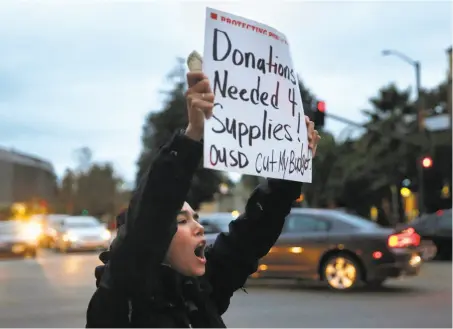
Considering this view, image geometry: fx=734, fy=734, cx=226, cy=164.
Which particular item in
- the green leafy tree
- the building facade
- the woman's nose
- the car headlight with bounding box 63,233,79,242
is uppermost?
the green leafy tree

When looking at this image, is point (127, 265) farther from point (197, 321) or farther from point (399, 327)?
point (399, 327)

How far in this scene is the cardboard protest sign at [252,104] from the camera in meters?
2.43

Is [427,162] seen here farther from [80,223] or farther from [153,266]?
[153,266]

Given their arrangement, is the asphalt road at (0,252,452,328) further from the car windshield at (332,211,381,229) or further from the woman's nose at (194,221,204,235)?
the woman's nose at (194,221,204,235)

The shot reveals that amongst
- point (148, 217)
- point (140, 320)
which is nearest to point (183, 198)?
point (148, 217)

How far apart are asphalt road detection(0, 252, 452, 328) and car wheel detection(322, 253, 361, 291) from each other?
0.20 meters

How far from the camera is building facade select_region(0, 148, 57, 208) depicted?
85.5ft

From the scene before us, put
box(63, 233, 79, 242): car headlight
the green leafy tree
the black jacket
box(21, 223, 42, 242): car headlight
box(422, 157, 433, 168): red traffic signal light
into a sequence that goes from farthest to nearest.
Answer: the green leafy tree
box(63, 233, 79, 242): car headlight
box(422, 157, 433, 168): red traffic signal light
box(21, 223, 42, 242): car headlight
the black jacket

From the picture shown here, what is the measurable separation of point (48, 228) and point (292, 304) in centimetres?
2343

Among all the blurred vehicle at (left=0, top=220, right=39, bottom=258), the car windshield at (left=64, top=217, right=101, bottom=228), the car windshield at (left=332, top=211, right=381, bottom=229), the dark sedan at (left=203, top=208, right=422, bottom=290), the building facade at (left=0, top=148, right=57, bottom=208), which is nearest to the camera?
the dark sedan at (left=203, top=208, right=422, bottom=290)

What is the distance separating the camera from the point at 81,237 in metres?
26.8

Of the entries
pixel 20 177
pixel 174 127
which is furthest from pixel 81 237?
pixel 174 127

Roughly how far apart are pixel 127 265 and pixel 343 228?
10.6 meters

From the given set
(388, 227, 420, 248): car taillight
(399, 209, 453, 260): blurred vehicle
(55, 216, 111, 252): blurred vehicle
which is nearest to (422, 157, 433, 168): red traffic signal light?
(399, 209, 453, 260): blurred vehicle
